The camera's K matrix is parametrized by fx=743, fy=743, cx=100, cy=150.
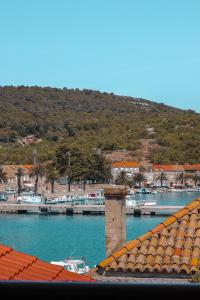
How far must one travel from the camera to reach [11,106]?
488 ft

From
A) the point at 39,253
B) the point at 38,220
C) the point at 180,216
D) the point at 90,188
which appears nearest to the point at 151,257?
the point at 180,216

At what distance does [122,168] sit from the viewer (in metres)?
114

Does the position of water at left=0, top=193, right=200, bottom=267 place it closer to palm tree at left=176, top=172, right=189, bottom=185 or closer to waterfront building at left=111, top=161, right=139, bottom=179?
waterfront building at left=111, top=161, right=139, bottom=179

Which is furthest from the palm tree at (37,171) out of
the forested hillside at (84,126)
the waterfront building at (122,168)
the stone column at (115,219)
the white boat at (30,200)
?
the stone column at (115,219)

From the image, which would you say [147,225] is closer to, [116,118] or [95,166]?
[95,166]

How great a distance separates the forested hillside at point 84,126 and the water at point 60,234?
50.0m

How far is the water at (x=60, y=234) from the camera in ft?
129

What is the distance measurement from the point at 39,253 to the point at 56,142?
303ft

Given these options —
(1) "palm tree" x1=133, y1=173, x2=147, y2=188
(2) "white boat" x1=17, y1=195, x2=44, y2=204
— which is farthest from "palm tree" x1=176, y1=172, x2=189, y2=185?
(2) "white boat" x1=17, y1=195, x2=44, y2=204

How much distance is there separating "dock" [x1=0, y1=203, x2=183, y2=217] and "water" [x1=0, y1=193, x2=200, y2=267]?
1225 mm

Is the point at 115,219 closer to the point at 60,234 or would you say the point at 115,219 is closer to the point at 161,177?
the point at 60,234

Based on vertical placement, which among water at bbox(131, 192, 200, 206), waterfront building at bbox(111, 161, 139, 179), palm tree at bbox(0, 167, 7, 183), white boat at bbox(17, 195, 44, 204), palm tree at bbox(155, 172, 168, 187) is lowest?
white boat at bbox(17, 195, 44, 204)

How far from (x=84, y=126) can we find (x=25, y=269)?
133317mm

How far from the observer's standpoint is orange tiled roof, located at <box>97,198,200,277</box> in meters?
8.09
